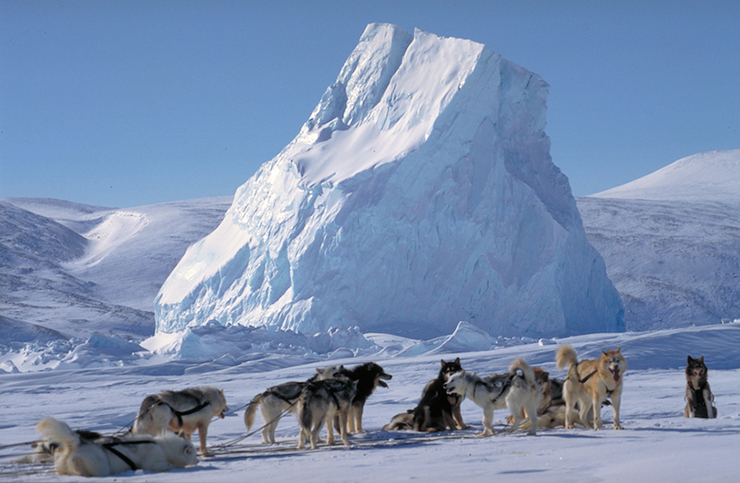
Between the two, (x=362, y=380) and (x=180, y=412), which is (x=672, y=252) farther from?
(x=180, y=412)

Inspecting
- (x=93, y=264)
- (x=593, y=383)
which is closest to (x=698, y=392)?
(x=593, y=383)

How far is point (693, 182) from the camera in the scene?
64.5m

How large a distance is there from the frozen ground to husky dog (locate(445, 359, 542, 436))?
1.08ft

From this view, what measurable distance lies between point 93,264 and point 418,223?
3934cm

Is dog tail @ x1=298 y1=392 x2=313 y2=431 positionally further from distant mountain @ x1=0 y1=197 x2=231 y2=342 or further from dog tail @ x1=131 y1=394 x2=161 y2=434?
distant mountain @ x1=0 y1=197 x2=231 y2=342

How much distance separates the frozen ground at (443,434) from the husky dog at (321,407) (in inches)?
10.4

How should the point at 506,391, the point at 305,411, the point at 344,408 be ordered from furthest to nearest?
the point at 506,391 → the point at 344,408 → the point at 305,411

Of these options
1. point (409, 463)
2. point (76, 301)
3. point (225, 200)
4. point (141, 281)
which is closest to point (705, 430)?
point (409, 463)

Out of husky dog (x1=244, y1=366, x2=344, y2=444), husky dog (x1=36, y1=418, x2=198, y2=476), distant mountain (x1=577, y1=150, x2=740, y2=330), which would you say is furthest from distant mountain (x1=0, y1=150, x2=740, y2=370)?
husky dog (x1=36, y1=418, x2=198, y2=476)

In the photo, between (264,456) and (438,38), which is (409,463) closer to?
(264,456)

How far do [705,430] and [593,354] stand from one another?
7.18 m

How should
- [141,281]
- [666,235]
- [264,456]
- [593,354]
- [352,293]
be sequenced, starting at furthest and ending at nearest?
[141,281]
[666,235]
[352,293]
[593,354]
[264,456]

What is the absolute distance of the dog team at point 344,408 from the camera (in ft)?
18.1

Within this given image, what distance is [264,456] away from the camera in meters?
6.39
